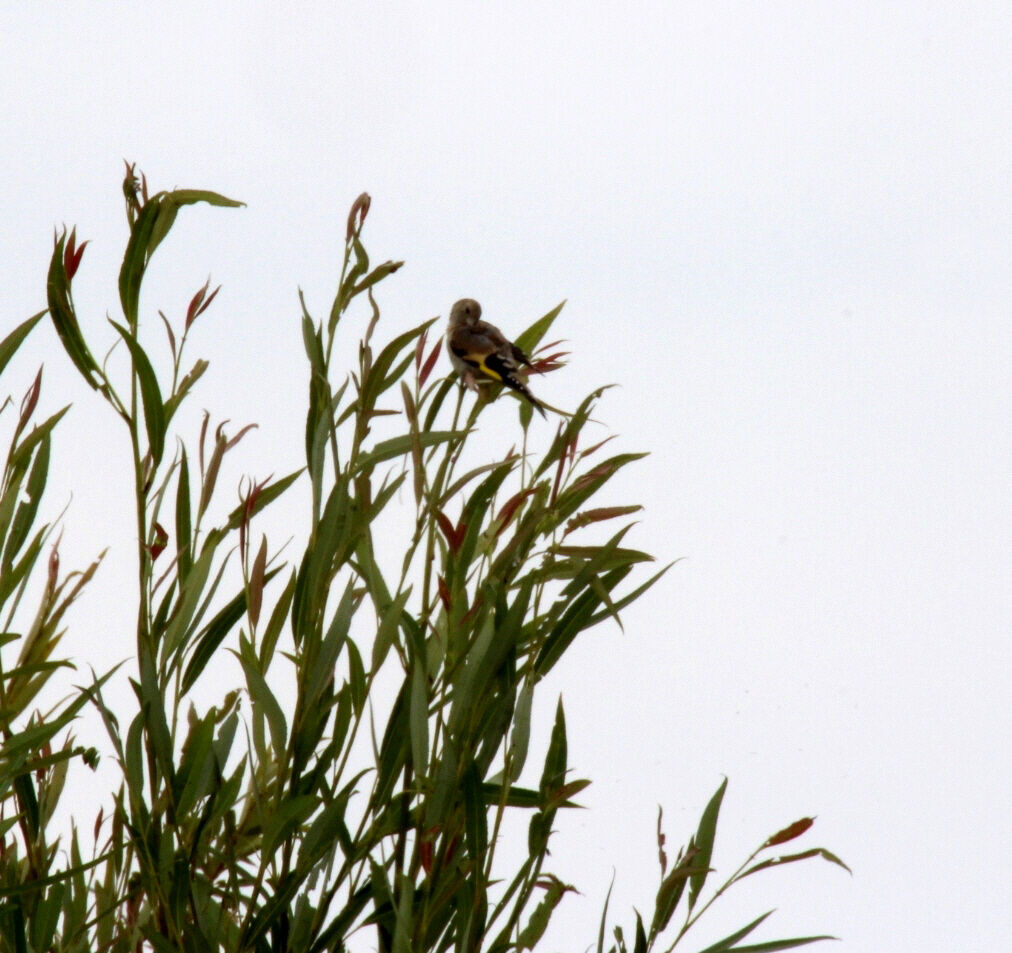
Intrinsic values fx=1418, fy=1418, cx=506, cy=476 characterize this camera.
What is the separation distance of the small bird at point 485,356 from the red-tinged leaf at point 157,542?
0.82 m

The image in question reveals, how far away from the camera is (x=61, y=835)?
2.96 meters

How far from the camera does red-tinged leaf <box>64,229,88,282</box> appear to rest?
2.68m

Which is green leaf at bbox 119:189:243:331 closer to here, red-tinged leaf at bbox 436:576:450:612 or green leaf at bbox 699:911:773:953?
red-tinged leaf at bbox 436:576:450:612

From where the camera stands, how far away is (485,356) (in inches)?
180

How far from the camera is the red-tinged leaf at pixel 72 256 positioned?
8.79 feet

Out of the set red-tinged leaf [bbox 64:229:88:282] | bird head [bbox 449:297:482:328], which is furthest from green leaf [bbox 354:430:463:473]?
bird head [bbox 449:297:482:328]

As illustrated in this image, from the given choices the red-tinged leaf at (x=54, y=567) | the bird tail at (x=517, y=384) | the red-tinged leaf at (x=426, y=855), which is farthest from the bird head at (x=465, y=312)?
the red-tinged leaf at (x=426, y=855)

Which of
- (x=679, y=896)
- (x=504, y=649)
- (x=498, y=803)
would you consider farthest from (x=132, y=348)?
(x=679, y=896)

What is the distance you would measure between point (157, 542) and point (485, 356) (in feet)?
7.07

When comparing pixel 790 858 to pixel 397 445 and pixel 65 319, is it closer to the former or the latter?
pixel 397 445

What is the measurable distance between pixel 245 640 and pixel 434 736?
0.40 metres

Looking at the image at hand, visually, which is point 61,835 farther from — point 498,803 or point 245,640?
point 498,803

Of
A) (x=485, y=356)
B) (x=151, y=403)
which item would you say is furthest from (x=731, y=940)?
(x=485, y=356)

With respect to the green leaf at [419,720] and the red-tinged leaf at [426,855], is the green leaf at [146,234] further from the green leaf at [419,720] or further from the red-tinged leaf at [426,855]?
the red-tinged leaf at [426,855]
